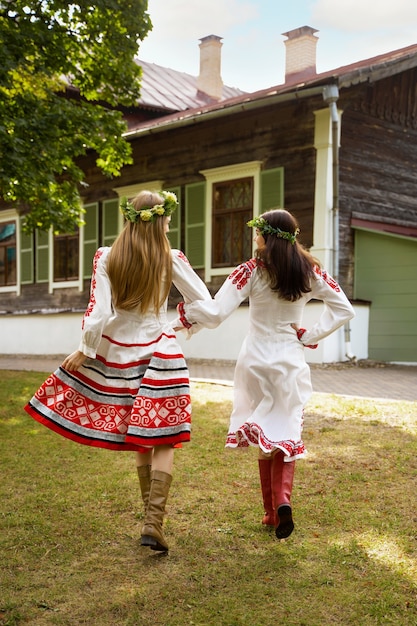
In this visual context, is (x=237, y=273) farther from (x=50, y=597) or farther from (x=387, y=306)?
(x=387, y=306)

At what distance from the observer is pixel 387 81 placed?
1355cm

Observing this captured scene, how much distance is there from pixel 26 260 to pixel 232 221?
22.1ft

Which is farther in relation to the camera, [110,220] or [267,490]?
[110,220]

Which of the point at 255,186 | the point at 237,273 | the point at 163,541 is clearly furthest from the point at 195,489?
the point at 255,186

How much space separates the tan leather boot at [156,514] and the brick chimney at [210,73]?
1885 centimetres

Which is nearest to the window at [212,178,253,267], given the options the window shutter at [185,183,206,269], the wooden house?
the wooden house

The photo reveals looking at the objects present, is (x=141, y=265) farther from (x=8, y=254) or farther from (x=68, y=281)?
(x=8, y=254)

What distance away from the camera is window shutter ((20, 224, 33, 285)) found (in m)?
18.2

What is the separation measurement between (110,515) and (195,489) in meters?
0.70

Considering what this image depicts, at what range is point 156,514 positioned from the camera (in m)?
3.40

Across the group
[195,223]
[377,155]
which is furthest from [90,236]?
[377,155]

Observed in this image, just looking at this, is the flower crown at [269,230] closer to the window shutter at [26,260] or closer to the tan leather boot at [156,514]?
the tan leather boot at [156,514]

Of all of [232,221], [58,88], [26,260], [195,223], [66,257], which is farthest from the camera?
[26,260]

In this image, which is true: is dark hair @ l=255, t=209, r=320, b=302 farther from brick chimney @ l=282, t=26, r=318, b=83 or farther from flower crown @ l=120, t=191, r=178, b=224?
brick chimney @ l=282, t=26, r=318, b=83
